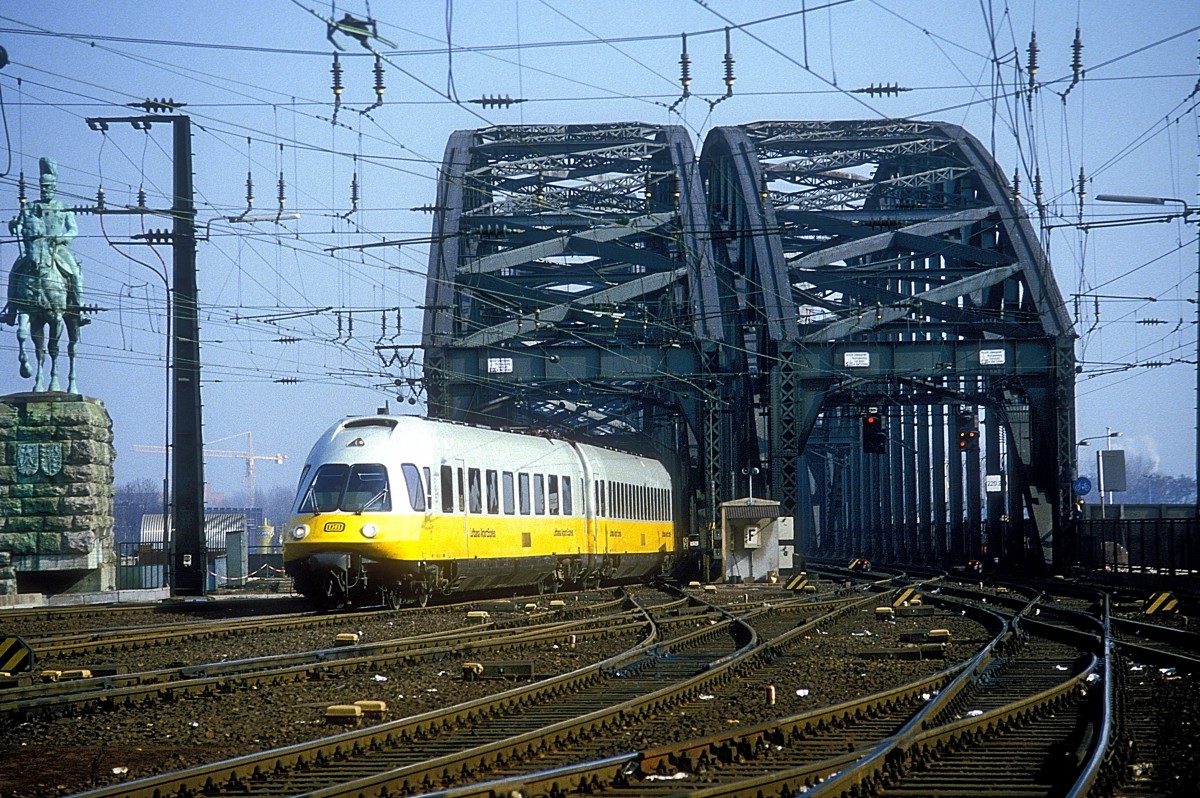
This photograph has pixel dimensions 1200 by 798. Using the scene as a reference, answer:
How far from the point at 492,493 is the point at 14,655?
12.7 m

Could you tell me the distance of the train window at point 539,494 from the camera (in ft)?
93.4

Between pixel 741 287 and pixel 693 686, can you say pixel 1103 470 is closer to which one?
pixel 741 287

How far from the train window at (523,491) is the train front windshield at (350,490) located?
5173mm

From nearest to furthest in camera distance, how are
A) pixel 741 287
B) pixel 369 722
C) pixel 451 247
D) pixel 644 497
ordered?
pixel 369 722
pixel 644 497
pixel 451 247
pixel 741 287

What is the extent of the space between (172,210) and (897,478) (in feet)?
156

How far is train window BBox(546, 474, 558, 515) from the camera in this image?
95.7 ft

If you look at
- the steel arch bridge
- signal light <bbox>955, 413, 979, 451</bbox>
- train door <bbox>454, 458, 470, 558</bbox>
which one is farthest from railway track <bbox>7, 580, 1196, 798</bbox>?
signal light <bbox>955, 413, 979, 451</bbox>

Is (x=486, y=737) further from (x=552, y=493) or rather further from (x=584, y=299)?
(x=584, y=299)

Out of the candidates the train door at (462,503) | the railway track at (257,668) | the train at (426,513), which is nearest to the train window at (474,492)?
the train at (426,513)

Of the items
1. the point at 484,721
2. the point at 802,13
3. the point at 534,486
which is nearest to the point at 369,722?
the point at 484,721

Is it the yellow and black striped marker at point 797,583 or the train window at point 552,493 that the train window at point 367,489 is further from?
the yellow and black striped marker at point 797,583

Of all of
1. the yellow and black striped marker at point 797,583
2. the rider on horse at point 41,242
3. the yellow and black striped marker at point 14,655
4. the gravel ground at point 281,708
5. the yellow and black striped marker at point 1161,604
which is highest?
the rider on horse at point 41,242

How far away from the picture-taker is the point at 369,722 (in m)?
10.5

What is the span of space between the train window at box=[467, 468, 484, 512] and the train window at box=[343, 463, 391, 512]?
2577 millimetres
